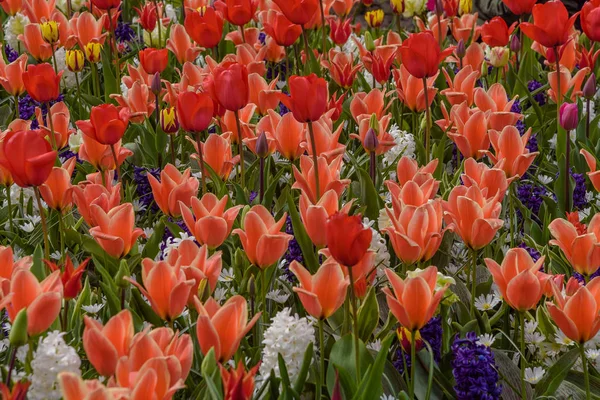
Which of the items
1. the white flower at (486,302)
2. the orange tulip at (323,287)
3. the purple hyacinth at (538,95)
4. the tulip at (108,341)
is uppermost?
the tulip at (108,341)

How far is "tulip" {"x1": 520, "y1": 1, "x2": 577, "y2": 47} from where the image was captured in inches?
123

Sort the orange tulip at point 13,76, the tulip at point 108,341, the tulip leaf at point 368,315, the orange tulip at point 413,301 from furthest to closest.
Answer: the orange tulip at point 13,76 < the tulip leaf at point 368,315 < the orange tulip at point 413,301 < the tulip at point 108,341

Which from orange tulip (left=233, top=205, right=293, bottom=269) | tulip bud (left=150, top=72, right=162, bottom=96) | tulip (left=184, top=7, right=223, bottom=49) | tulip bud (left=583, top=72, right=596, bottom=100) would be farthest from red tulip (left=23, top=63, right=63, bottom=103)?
tulip bud (left=583, top=72, right=596, bottom=100)

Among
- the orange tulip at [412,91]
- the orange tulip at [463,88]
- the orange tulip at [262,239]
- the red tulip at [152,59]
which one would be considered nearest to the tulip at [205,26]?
the red tulip at [152,59]

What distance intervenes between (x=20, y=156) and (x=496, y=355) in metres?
1.17

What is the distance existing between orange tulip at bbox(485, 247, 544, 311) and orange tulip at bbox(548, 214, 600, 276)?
0.82 feet

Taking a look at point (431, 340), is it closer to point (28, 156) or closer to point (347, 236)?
point (347, 236)

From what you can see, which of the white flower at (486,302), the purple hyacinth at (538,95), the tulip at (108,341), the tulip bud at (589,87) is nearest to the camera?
the tulip at (108,341)

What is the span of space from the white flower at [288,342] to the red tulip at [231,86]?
101 centimetres

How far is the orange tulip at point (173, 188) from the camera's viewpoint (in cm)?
248

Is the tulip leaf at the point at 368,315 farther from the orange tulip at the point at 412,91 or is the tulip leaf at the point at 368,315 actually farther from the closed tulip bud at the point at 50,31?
the closed tulip bud at the point at 50,31

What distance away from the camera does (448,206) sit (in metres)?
2.20

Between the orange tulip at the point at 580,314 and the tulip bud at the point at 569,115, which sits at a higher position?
the orange tulip at the point at 580,314

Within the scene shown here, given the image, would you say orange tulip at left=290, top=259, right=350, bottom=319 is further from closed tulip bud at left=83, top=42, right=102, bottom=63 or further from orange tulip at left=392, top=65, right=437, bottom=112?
closed tulip bud at left=83, top=42, right=102, bottom=63
